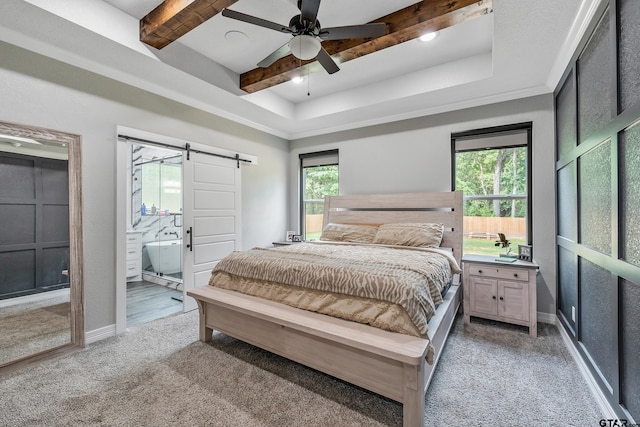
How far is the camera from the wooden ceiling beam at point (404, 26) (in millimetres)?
2059

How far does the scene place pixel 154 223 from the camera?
17.2ft

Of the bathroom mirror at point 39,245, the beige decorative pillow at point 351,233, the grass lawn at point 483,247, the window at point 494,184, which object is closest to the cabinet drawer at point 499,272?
the window at point 494,184

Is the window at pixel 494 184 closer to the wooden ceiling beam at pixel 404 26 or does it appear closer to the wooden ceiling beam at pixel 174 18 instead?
the wooden ceiling beam at pixel 404 26

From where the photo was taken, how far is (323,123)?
444cm

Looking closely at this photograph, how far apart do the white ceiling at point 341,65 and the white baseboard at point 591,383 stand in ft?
8.24

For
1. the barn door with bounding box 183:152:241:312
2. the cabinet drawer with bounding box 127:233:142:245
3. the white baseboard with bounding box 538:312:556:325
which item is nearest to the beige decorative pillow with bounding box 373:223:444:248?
the white baseboard with bounding box 538:312:556:325

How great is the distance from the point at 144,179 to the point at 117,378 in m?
4.13

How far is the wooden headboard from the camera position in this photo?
11.5 feet

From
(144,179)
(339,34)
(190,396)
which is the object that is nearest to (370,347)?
(190,396)

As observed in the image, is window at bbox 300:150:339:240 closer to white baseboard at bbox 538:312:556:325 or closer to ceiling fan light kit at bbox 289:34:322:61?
ceiling fan light kit at bbox 289:34:322:61

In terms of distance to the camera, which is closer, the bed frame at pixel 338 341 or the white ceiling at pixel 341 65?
the bed frame at pixel 338 341

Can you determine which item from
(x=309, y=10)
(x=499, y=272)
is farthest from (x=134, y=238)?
(x=499, y=272)

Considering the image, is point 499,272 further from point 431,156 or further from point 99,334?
point 99,334

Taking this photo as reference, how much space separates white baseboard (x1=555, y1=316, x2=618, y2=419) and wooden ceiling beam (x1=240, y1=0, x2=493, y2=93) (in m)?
2.71
